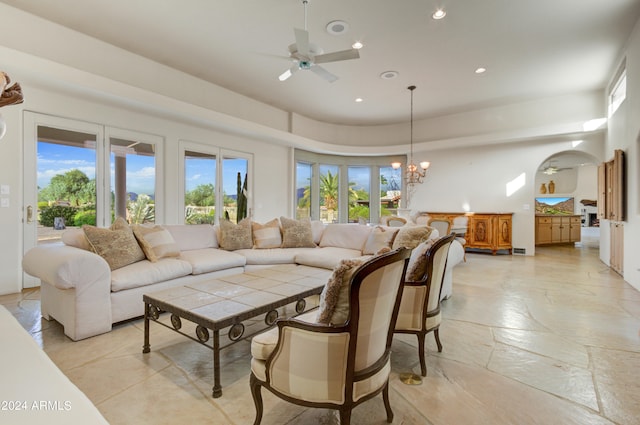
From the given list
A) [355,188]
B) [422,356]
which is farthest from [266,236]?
[355,188]

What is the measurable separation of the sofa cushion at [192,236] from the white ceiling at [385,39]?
2719mm

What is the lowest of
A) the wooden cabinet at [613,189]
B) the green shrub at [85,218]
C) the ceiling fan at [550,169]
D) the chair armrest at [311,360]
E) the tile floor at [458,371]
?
the tile floor at [458,371]

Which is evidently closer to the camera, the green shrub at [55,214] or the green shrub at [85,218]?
the green shrub at [55,214]

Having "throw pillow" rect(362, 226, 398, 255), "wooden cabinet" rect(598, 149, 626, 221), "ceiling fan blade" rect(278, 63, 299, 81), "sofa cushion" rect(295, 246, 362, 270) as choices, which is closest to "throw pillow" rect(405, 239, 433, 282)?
"sofa cushion" rect(295, 246, 362, 270)

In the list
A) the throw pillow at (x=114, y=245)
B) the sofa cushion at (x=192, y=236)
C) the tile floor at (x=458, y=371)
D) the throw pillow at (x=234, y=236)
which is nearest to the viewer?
the tile floor at (x=458, y=371)

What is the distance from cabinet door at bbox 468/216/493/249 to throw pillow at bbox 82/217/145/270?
7228mm

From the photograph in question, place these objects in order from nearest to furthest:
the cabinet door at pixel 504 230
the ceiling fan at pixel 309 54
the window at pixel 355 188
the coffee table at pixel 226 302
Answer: the coffee table at pixel 226 302 < the ceiling fan at pixel 309 54 < the cabinet door at pixel 504 230 < the window at pixel 355 188

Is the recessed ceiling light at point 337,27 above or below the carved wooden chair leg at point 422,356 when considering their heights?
above

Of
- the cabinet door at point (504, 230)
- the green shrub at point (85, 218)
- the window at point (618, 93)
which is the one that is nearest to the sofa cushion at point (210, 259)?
the green shrub at point (85, 218)

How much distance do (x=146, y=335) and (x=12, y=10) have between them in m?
4.35

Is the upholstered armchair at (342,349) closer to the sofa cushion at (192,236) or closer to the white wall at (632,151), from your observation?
the sofa cushion at (192,236)

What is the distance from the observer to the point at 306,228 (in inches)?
195

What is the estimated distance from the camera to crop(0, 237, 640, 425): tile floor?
174cm

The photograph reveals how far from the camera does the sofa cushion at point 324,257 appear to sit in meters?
3.98
